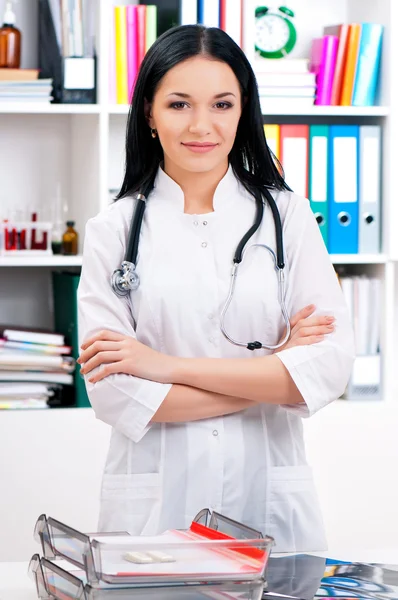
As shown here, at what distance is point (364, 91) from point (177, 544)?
1943mm

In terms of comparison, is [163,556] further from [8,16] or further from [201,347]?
[8,16]

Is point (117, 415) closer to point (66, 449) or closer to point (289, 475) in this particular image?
point (289, 475)

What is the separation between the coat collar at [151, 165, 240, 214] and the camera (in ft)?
5.02

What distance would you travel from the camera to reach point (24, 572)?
3.74ft

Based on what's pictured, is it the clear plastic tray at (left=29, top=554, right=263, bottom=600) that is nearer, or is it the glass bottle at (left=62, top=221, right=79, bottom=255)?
the clear plastic tray at (left=29, top=554, right=263, bottom=600)

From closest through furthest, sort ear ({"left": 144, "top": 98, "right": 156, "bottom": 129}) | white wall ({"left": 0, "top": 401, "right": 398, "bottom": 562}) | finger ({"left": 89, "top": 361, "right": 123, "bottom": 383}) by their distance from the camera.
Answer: finger ({"left": 89, "top": 361, "right": 123, "bottom": 383}) → ear ({"left": 144, "top": 98, "right": 156, "bottom": 129}) → white wall ({"left": 0, "top": 401, "right": 398, "bottom": 562})

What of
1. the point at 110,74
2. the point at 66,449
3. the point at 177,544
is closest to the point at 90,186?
the point at 110,74

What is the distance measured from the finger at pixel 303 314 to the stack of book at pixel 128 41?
1.17 meters

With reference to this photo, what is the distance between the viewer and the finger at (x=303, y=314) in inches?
58.5

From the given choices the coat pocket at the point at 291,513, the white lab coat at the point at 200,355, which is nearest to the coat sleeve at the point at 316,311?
the white lab coat at the point at 200,355

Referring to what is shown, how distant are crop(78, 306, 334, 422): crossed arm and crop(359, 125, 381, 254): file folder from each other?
1.24 metres

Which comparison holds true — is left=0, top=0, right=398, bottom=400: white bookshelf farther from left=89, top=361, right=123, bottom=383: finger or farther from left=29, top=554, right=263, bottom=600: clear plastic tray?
left=29, top=554, right=263, bottom=600: clear plastic tray

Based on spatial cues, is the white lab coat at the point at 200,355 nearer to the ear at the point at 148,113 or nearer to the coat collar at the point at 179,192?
the coat collar at the point at 179,192

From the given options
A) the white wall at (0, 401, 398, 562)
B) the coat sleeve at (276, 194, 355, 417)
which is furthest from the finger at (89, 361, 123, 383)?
the white wall at (0, 401, 398, 562)
